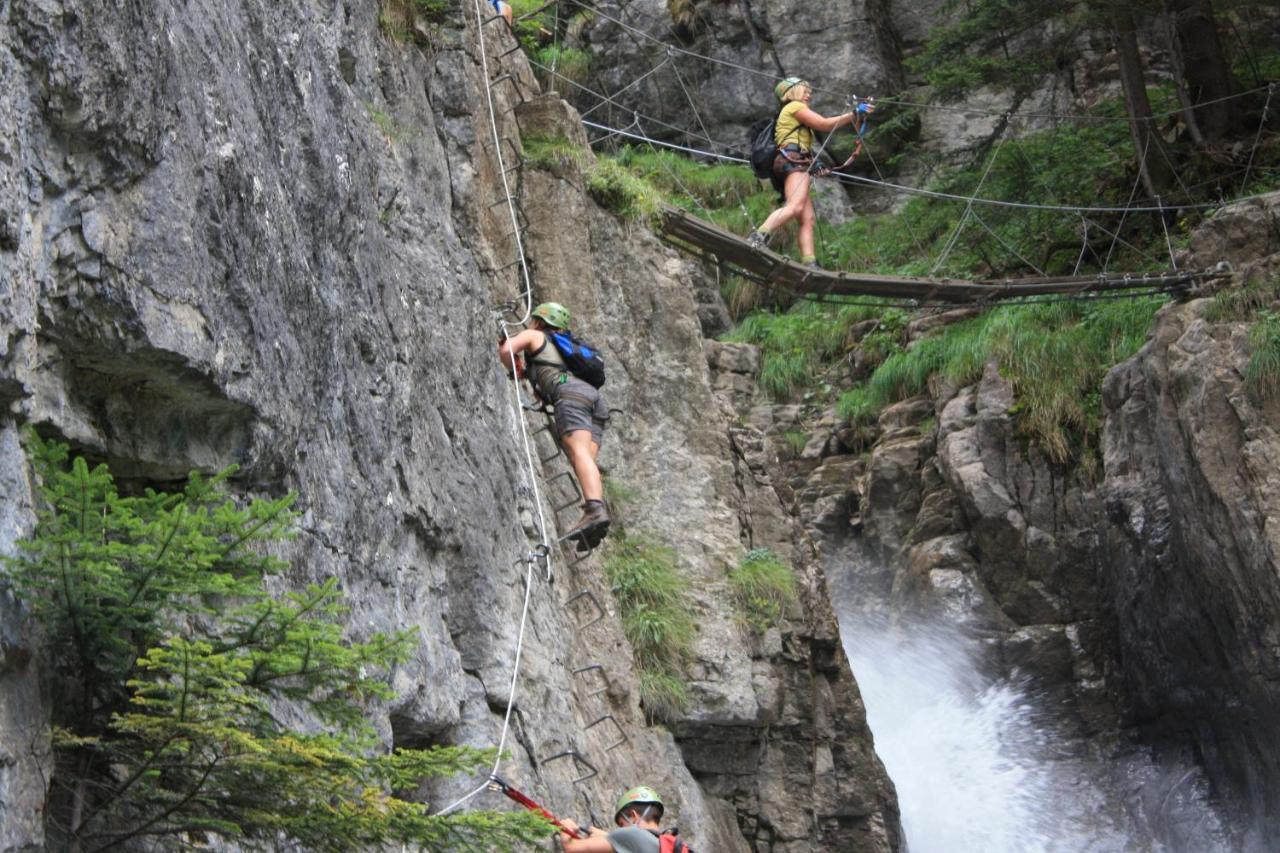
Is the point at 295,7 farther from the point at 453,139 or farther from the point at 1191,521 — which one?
the point at 1191,521

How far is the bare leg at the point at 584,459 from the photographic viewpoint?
1020 centimetres

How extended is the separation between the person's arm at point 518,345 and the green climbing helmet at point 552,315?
0.33ft

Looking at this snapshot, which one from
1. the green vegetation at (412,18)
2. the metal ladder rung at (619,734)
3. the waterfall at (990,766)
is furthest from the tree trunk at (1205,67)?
the metal ladder rung at (619,734)

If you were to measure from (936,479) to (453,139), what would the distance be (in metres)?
8.15

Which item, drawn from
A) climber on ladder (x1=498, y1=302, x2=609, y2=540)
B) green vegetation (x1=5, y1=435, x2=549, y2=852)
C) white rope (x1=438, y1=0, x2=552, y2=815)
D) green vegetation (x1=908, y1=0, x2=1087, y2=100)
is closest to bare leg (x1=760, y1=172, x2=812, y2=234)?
white rope (x1=438, y1=0, x2=552, y2=815)

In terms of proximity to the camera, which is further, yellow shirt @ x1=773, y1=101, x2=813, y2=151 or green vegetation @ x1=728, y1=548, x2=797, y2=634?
yellow shirt @ x1=773, y1=101, x2=813, y2=151

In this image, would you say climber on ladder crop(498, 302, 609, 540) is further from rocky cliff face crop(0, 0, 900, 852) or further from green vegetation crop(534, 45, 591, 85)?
green vegetation crop(534, 45, 591, 85)

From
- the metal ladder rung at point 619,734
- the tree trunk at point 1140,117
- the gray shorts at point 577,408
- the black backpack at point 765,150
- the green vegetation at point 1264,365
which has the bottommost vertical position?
the metal ladder rung at point 619,734

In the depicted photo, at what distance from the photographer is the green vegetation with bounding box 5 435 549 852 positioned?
465 cm

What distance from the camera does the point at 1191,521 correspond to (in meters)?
13.9

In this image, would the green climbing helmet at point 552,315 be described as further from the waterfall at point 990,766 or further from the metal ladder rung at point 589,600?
the waterfall at point 990,766

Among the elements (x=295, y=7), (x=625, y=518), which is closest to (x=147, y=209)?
(x=295, y=7)

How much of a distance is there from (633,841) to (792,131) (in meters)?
9.21

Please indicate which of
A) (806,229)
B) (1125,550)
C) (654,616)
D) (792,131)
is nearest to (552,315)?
(654,616)
